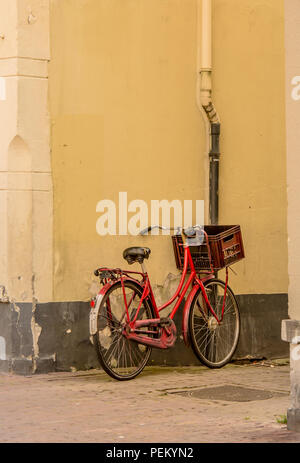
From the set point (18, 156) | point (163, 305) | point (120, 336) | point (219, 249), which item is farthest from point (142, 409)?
point (18, 156)

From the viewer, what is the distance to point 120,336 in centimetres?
868

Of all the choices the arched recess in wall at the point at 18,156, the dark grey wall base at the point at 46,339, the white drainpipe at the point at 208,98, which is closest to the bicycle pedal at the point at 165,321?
the dark grey wall base at the point at 46,339

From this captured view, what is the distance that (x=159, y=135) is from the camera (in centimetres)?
947

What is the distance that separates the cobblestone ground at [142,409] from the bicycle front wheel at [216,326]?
0.95ft

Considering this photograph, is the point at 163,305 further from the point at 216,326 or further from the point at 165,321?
the point at 216,326

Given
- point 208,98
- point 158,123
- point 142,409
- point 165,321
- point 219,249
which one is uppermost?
point 208,98

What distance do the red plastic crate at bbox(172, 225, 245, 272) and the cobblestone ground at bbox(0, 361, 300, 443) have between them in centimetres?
103

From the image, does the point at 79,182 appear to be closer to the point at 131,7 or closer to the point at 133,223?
the point at 133,223

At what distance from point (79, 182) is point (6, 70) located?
120 centimetres

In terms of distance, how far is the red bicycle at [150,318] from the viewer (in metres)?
8.55

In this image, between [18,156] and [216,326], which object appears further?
[216,326]

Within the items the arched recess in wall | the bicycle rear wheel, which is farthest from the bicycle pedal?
the arched recess in wall

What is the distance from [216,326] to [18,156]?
2533mm

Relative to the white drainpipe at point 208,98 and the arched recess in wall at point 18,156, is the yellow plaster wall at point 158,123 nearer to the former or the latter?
the white drainpipe at point 208,98
